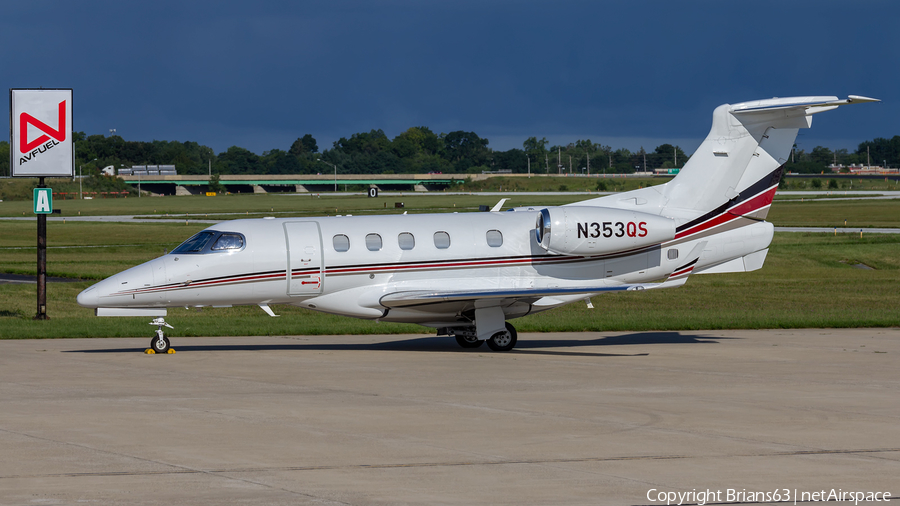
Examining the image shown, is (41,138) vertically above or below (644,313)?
above

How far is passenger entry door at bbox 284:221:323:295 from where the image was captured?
20.3m

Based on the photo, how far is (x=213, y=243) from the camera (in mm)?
20234

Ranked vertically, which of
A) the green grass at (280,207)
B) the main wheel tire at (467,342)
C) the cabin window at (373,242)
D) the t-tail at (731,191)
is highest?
the green grass at (280,207)

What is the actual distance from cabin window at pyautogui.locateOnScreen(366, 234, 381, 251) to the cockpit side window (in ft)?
10.5

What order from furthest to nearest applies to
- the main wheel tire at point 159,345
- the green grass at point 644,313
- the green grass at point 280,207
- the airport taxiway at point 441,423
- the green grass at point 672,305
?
1. the green grass at point 280,207
2. the green grass at point 672,305
3. the green grass at point 644,313
4. the main wheel tire at point 159,345
5. the airport taxiway at point 441,423

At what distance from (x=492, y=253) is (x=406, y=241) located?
1.88 m

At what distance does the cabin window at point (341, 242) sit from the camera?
20562mm

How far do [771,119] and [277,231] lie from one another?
11268 millimetres

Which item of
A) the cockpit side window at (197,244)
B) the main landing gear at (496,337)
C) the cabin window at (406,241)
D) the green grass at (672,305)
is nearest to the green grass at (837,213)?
the green grass at (672,305)

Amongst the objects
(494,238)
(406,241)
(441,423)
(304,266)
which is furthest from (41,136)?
(441,423)

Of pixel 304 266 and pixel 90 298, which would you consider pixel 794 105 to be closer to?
pixel 304 266

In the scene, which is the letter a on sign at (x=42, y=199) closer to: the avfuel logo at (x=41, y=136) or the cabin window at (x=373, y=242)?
the avfuel logo at (x=41, y=136)

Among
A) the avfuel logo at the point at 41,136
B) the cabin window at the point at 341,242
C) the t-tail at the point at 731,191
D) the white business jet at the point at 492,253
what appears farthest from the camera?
the avfuel logo at the point at 41,136

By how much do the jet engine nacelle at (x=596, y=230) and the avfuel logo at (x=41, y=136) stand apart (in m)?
14.2
